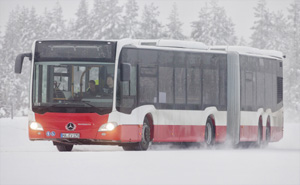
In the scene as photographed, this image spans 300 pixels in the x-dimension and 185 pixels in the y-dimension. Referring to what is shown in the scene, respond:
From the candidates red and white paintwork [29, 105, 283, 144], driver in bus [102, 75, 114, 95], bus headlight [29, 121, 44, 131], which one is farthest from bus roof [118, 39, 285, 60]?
bus headlight [29, 121, 44, 131]

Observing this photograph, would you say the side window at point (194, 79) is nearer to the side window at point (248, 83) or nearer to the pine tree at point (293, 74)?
the side window at point (248, 83)

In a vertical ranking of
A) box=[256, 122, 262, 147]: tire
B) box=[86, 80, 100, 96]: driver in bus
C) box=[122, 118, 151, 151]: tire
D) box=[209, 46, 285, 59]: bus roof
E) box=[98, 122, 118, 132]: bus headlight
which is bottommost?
box=[256, 122, 262, 147]: tire

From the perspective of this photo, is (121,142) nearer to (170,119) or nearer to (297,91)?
(170,119)

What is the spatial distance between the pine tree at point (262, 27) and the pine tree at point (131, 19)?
14183mm

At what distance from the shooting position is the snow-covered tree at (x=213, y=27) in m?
92.9

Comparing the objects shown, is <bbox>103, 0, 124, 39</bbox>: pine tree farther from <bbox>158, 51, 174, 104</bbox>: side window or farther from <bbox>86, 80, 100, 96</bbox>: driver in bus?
<bbox>86, 80, 100, 96</bbox>: driver in bus

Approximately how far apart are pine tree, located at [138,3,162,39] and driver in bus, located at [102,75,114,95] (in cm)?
6915

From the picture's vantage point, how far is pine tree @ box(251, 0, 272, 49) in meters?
98.9

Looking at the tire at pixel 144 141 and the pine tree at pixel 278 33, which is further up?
the pine tree at pixel 278 33

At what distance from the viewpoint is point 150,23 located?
95.9m

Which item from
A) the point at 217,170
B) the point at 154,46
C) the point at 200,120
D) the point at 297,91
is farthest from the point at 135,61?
the point at 297,91

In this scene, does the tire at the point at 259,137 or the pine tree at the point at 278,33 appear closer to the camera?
the tire at the point at 259,137

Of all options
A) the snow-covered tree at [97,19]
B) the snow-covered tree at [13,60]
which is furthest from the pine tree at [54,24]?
the snow-covered tree at [97,19]

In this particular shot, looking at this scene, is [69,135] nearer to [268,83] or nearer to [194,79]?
[194,79]
